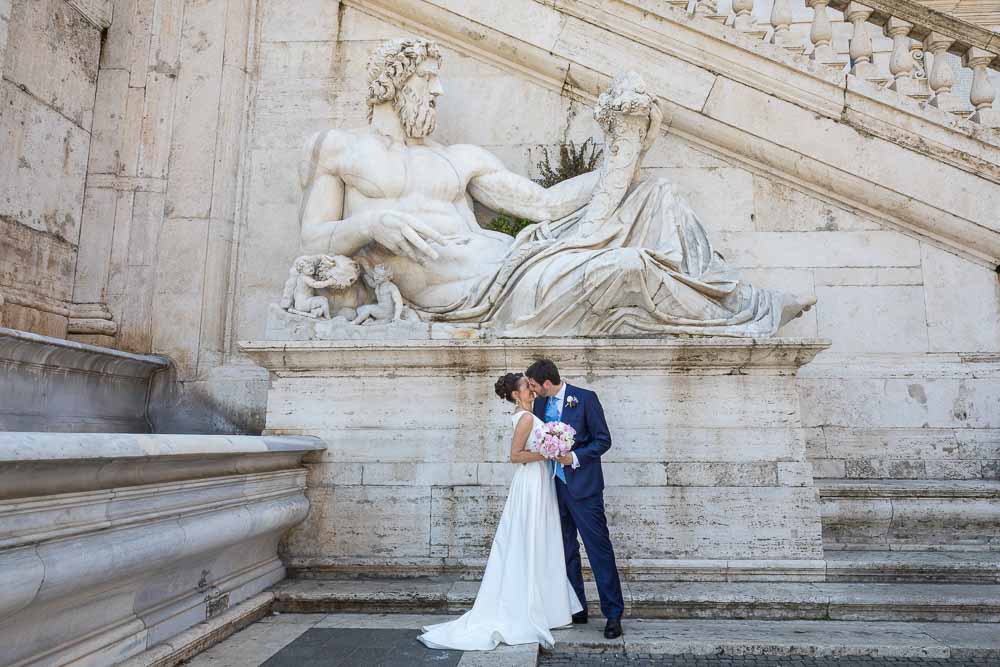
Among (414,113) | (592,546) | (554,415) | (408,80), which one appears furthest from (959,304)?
(408,80)

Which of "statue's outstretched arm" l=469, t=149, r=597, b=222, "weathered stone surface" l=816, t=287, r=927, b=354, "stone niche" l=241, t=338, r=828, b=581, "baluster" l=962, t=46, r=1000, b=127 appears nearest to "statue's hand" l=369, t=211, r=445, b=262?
"stone niche" l=241, t=338, r=828, b=581

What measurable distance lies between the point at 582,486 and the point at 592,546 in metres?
0.29

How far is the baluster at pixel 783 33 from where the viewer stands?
6703mm

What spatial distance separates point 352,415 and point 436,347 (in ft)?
2.38

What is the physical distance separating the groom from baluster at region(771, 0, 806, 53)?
4.61 m

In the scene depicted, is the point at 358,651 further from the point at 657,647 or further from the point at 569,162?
the point at 569,162

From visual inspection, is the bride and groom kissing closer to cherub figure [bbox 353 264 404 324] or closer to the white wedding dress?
the white wedding dress

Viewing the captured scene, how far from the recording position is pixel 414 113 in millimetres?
5805

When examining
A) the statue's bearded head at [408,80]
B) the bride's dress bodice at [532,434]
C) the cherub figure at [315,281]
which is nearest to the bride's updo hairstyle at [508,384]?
the bride's dress bodice at [532,434]

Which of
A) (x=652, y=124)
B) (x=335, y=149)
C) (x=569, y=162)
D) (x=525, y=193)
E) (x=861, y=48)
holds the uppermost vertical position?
(x=861, y=48)

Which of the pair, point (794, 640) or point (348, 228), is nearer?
point (794, 640)

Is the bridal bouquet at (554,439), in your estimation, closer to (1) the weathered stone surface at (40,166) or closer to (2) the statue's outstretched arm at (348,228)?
(2) the statue's outstretched arm at (348,228)

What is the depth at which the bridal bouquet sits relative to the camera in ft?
11.9

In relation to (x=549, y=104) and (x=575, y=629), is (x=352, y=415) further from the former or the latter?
(x=549, y=104)
